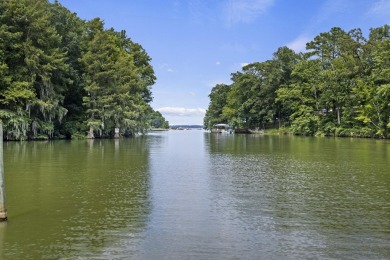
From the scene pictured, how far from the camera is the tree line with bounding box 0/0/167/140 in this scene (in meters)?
41.8

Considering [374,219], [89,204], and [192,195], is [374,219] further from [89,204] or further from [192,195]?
[89,204]

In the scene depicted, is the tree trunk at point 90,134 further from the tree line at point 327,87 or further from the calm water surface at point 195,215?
the tree line at point 327,87

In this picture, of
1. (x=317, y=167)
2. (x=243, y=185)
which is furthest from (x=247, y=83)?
(x=243, y=185)

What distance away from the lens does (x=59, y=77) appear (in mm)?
48594

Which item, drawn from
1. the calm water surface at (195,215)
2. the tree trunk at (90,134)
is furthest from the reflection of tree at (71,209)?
the tree trunk at (90,134)

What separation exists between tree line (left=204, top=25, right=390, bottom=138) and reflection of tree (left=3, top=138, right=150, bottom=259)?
44.1 meters

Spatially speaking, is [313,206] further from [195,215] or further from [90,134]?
[90,134]

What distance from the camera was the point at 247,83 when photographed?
3858 inches

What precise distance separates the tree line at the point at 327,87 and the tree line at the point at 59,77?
33983 millimetres

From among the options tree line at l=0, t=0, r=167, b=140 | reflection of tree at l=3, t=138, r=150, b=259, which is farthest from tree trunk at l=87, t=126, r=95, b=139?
reflection of tree at l=3, t=138, r=150, b=259

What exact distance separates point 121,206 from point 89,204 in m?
0.98

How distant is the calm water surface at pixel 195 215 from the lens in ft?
24.5

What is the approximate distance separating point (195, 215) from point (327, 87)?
2659 inches

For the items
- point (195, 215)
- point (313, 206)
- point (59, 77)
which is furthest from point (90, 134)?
point (313, 206)
